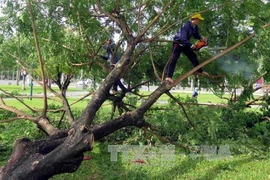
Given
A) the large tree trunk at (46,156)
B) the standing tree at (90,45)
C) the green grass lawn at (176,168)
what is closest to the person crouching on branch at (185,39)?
the standing tree at (90,45)

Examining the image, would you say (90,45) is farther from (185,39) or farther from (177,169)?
(177,169)

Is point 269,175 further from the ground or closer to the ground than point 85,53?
closer to the ground

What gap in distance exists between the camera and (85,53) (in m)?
5.34

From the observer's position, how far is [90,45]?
5.34 m

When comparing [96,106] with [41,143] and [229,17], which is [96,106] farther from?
[229,17]

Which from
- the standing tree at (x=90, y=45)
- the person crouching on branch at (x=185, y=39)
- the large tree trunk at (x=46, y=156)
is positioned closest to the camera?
the large tree trunk at (x=46, y=156)

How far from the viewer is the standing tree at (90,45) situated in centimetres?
327

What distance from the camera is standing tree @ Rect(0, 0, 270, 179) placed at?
327 cm

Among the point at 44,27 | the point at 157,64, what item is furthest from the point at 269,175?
the point at 44,27

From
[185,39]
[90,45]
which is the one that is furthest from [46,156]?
[90,45]

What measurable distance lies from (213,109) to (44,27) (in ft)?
10.7

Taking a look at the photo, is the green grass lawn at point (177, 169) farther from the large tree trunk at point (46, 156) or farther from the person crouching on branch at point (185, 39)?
the person crouching on branch at point (185, 39)

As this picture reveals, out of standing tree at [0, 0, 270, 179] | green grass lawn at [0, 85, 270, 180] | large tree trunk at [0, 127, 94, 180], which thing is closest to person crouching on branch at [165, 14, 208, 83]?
standing tree at [0, 0, 270, 179]

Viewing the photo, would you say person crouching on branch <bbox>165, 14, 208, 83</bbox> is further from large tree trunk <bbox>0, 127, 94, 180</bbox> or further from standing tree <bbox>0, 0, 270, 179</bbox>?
large tree trunk <bbox>0, 127, 94, 180</bbox>
